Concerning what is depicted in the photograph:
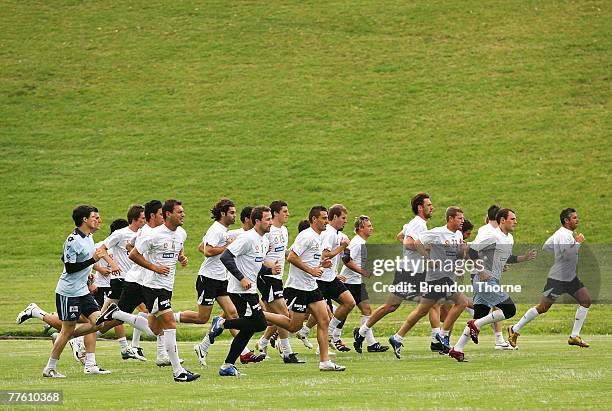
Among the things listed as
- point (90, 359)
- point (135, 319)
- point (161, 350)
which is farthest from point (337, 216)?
point (90, 359)

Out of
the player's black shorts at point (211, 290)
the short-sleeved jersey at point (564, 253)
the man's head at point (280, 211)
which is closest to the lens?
the man's head at point (280, 211)

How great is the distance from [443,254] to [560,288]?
242 cm

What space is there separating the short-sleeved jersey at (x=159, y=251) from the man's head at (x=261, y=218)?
1116 mm

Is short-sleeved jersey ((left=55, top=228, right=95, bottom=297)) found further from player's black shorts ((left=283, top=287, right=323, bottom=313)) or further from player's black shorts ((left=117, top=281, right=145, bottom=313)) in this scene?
player's black shorts ((left=283, top=287, right=323, bottom=313))

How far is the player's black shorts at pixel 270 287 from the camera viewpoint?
712 inches

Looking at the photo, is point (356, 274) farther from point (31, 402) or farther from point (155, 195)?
point (155, 195)

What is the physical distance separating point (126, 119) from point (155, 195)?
9140 mm

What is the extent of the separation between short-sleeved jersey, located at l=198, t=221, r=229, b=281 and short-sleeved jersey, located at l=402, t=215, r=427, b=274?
2.90m

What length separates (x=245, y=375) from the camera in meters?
15.7

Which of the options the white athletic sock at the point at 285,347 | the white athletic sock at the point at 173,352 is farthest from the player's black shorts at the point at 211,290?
the white athletic sock at the point at 173,352

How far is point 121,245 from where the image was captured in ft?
61.7

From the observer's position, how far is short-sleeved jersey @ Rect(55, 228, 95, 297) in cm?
1562

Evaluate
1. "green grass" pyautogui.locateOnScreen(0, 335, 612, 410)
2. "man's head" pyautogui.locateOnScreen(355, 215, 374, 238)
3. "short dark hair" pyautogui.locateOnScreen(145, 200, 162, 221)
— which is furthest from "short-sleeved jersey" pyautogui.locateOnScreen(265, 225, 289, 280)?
"short dark hair" pyautogui.locateOnScreen(145, 200, 162, 221)

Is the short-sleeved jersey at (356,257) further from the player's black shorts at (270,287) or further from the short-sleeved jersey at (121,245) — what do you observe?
the short-sleeved jersey at (121,245)
